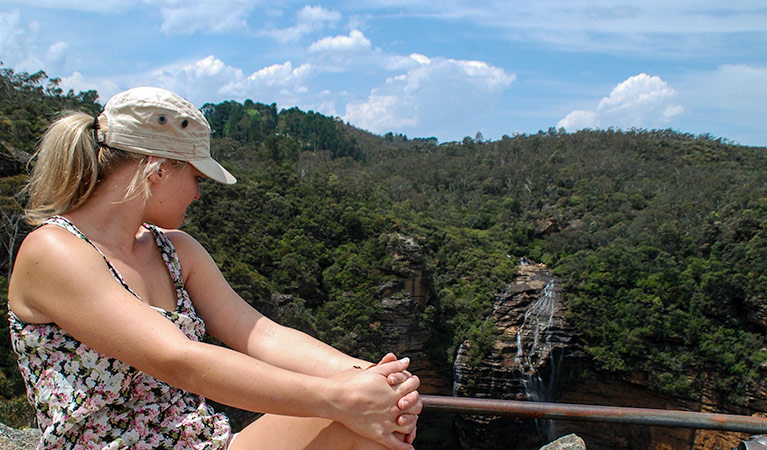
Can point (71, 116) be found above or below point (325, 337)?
above

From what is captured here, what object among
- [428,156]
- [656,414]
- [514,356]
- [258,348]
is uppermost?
[428,156]

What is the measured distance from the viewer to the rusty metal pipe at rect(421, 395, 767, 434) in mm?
1483

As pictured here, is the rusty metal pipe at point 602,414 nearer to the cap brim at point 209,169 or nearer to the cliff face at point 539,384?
the cap brim at point 209,169

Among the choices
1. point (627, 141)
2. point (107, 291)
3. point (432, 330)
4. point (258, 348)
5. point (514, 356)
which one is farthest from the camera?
point (627, 141)

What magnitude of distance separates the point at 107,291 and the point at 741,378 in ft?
72.7

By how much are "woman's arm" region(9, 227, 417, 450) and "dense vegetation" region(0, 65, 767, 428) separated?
1097cm

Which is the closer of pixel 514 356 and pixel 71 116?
pixel 71 116

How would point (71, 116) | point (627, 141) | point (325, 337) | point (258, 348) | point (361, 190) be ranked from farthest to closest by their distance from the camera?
1. point (627, 141)
2. point (361, 190)
3. point (325, 337)
4. point (258, 348)
5. point (71, 116)

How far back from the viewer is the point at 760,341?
752 inches

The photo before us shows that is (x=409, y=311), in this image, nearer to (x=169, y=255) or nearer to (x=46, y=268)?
(x=169, y=255)

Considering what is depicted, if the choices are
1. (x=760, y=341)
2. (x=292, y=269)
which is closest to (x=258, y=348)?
(x=292, y=269)

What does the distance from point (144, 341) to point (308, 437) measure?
0.39 meters

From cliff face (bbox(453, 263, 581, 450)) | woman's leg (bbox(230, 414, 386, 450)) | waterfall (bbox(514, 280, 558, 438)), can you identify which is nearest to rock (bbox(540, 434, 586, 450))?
woman's leg (bbox(230, 414, 386, 450))

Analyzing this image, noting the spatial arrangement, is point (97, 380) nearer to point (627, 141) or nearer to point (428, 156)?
point (428, 156)
